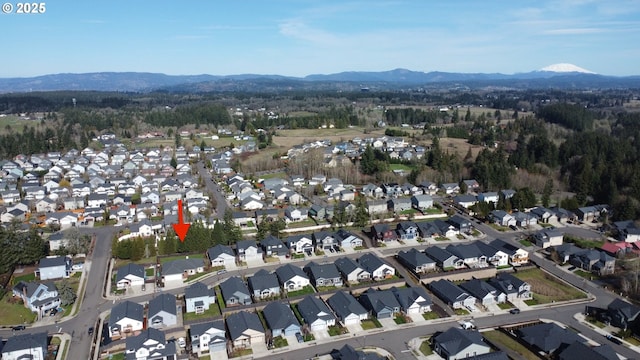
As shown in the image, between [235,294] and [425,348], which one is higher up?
[235,294]

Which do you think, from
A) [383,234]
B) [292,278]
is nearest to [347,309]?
[292,278]

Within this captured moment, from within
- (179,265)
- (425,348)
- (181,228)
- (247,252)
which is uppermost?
(181,228)

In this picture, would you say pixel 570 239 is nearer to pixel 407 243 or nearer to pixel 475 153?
pixel 407 243

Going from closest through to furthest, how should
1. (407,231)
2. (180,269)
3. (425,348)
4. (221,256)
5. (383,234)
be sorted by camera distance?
1. (425,348)
2. (180,269)
3. (221,256)
4. (383,234)
5. (407,231)

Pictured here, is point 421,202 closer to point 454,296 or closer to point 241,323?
point 454,296

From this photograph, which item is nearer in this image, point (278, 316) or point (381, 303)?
point (278, 316)

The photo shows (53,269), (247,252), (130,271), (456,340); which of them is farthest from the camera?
(247,252)

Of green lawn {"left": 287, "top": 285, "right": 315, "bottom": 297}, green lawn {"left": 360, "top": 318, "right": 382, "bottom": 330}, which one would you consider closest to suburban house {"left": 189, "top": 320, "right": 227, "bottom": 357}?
green lawn {"left": 287, "top": 285, "right": 315, "bottom": 297}
